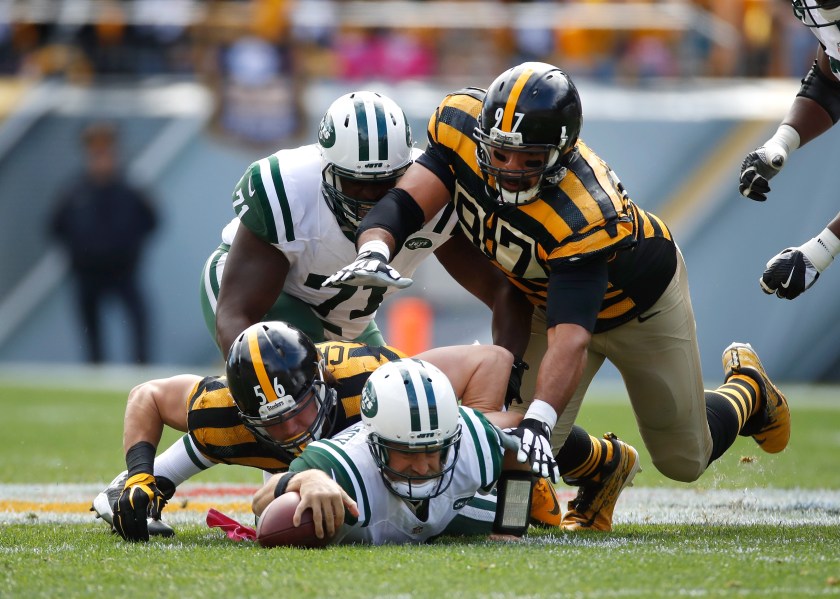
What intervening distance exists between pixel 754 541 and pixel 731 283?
8.25 meters

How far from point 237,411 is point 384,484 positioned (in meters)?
0.61

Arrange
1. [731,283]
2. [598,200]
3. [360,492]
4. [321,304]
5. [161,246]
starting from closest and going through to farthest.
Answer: [360,492], [598,200], [321,304], [731,283], [161,246]

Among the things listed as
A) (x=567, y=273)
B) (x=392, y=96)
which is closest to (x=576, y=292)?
(x=567, y=273)

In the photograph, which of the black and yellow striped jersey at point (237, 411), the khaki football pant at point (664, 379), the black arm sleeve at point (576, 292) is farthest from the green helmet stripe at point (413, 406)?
the khaki football pant at point (664, 379)

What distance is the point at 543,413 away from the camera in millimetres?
3820

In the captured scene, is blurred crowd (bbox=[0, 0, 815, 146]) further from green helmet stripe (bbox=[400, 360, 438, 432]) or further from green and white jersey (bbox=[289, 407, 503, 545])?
green helmet stripe (bbox=[400, 360, 438, 432])

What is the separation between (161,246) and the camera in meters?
12.7

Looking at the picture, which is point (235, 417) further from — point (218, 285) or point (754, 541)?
point (754, 541)

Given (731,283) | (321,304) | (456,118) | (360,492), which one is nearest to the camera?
(360,492)

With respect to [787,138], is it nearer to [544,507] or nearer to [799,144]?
[799,144]

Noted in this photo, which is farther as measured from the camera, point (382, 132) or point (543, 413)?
point (382, 132)

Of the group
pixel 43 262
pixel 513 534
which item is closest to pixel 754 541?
pixel 513 534

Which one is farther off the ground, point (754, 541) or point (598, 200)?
point (598, 200)

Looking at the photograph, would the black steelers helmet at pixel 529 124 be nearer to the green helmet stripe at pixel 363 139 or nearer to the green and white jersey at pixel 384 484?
the green helmet stripe at pixel 363 139
